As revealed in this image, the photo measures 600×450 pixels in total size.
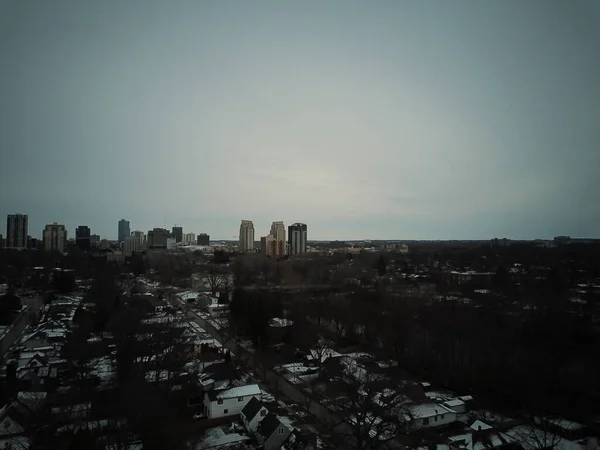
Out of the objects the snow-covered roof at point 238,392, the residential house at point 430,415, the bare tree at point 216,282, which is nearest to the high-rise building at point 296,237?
the bare tree at point 216,282

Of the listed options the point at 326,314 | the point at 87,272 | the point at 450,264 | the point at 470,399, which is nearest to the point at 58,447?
the point at 470,399

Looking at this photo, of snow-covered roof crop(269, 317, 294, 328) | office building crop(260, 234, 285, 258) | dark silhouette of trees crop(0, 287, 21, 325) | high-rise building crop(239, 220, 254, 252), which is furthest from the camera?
high-rise building crop(239, 220, 254, 252)

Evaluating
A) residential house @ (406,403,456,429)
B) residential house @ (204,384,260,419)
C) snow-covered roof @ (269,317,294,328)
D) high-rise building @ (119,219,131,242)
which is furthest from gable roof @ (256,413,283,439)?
high-rise building @ (119,219,131,242)

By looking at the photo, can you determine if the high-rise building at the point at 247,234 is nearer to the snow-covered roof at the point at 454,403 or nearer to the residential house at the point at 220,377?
the residential house at the point at 220,377

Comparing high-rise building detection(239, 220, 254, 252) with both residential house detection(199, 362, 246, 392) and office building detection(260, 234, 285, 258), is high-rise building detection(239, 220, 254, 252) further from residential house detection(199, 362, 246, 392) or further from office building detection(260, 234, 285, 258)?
residential house detection(199, 362, 246, 392)

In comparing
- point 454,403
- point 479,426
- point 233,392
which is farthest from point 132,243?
point 479,426

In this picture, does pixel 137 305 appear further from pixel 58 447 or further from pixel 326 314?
pixel 58 447
